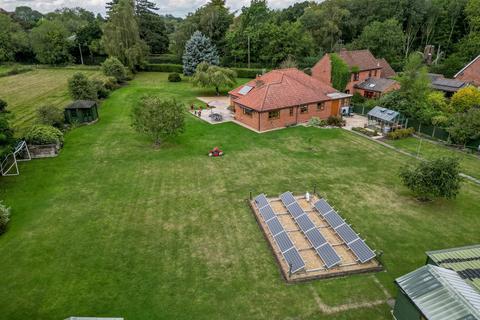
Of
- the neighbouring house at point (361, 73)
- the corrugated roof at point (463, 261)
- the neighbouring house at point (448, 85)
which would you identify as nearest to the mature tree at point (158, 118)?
the corrugated roof at point (463, 261)

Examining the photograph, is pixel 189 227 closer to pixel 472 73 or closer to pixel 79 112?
pixel 79 112

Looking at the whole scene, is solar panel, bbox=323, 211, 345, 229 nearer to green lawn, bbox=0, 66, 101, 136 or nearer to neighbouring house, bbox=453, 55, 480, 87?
green lawn, bbox=0, 66, 101, 136

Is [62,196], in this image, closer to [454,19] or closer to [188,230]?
[188,230]

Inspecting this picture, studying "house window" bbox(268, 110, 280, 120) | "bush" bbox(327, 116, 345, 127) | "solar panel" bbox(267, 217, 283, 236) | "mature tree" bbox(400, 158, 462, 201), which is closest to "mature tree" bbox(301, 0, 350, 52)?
"bush" bbox(327, 116, 345, 127)

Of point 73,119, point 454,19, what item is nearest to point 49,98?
point 73,119

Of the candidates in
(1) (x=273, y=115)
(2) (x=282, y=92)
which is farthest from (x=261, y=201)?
(2) (x=282, y=92)

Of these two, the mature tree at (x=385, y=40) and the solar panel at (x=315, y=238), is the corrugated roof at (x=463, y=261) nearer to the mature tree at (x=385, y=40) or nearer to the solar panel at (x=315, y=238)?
the solar panel at (x=315, y=238)

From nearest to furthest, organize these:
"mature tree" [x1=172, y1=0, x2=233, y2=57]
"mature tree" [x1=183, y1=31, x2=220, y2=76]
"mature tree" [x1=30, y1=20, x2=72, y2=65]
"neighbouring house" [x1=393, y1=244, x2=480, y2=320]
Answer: "neighbouring house" [x1=393, y1=244, x2=480, y2=320] → "mature tree" [x1=183, y1=31, x2=220, y2=76] → "mature tree" [x1=172, y1=0, x2=233, y2=57] → "mature tree" [x1=30, y1=20, x2=72, y2=65]
